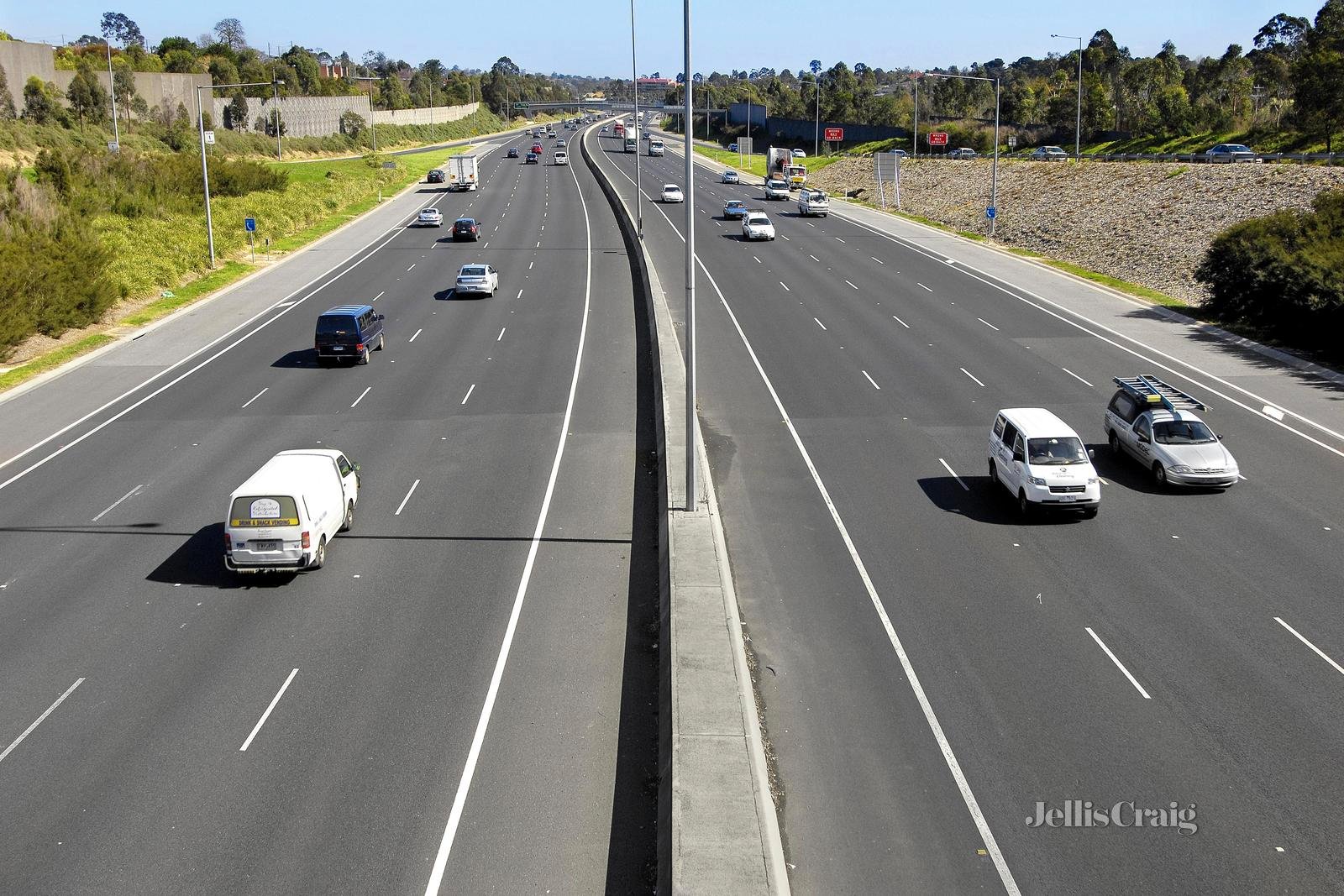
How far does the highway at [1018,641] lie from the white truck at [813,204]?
43451 millimetres

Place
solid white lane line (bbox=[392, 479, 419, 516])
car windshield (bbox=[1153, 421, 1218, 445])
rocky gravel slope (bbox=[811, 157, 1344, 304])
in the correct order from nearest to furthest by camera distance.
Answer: solid white lane line (bbox=[392, 479, 419, 516]) < car windshield (bbox=[1153, 421, 1218, 445]) < rocky gravel slope (bbox=[811, 157, 1344, 304])

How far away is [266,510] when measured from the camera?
1845cm

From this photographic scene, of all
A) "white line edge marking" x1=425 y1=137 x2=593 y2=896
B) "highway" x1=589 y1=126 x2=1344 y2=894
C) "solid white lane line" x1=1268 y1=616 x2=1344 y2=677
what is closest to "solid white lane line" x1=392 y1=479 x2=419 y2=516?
"white line edge marking" x1=425 y1=137 x2=593 y2=896

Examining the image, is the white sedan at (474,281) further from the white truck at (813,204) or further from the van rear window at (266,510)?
the white truck at (813,204)

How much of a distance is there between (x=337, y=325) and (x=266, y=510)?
17370 millimetres

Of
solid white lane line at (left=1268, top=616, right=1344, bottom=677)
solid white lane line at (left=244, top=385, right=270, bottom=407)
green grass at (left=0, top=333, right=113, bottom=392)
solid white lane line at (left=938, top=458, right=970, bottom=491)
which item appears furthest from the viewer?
green grass at (left=0, top=333, right=113, bottom=392)

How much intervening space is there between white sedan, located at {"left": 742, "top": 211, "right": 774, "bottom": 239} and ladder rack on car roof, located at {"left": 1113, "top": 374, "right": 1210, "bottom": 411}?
127 feet

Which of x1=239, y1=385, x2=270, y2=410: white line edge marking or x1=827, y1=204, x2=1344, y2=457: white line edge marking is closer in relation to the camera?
x1=827, y1=204, x2=1344, y2=457: white line edge marking

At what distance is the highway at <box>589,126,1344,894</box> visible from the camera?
38.7ft

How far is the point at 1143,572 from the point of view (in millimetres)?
18969

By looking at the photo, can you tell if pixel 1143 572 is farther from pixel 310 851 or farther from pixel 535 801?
pixel 310 851

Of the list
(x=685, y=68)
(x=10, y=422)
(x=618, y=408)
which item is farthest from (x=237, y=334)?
(x=685, y=68)

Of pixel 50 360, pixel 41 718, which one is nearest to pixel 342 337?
pixel 50 360

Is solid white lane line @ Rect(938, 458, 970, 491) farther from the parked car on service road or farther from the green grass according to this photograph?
the parked car on service road
